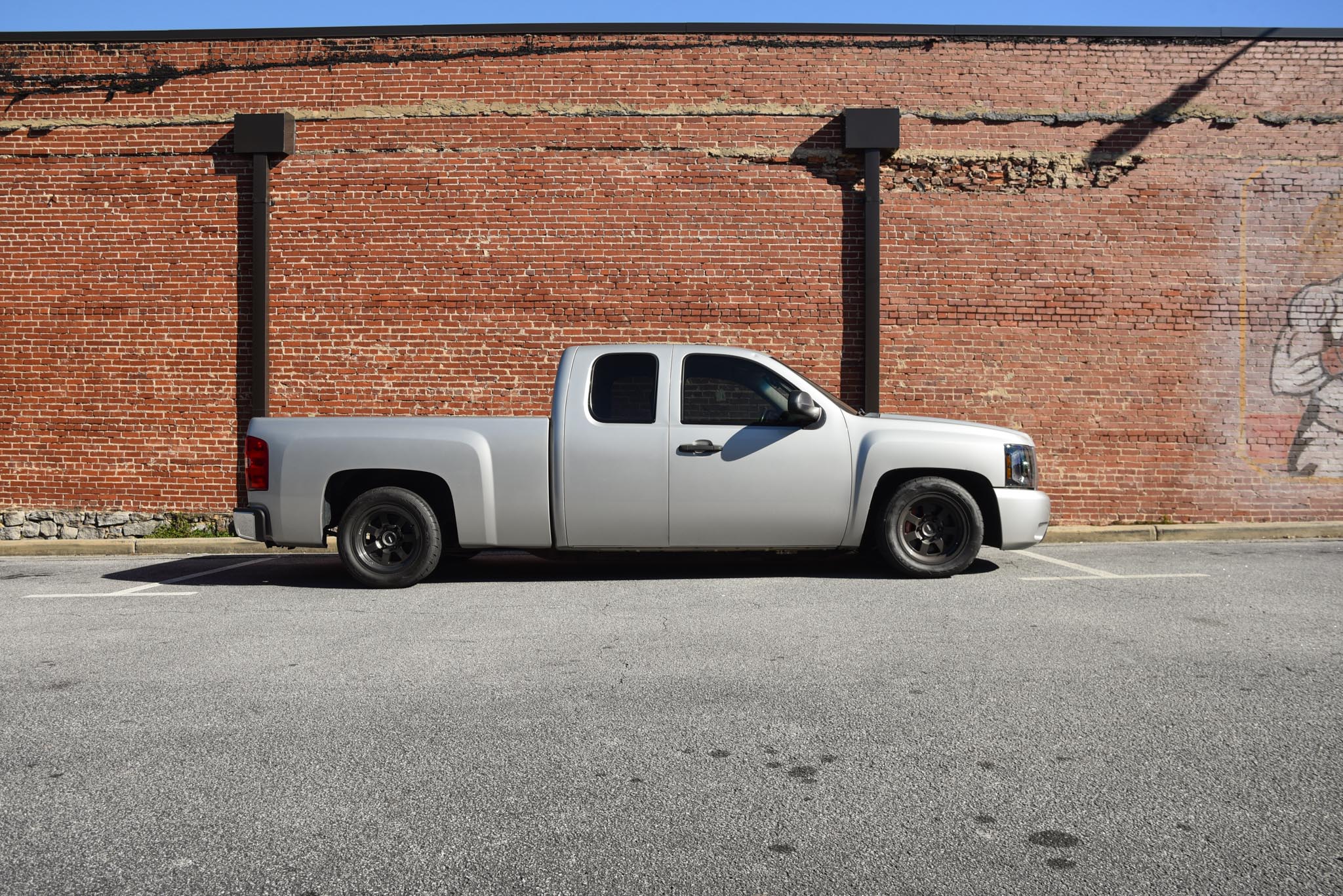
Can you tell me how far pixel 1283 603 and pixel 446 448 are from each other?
19.5 ft

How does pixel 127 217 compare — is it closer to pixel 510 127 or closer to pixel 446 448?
pixel 510 127

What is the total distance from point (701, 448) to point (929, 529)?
1.94m

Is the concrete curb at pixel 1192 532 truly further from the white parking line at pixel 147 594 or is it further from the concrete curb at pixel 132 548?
the white parking line at pixel 147 594

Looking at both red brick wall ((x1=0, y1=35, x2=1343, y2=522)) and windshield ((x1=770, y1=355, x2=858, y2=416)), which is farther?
red brick wall ((x1=0, y1=35, x2=1343, y2=522))

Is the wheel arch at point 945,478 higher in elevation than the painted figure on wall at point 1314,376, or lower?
lower

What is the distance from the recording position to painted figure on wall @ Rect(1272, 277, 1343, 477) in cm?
1166

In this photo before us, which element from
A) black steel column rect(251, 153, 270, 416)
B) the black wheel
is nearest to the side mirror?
the black wheel

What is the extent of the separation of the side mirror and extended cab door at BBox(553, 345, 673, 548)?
956 millimetres

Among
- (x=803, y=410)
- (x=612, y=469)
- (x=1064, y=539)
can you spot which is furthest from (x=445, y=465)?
(x=1064, y=539)

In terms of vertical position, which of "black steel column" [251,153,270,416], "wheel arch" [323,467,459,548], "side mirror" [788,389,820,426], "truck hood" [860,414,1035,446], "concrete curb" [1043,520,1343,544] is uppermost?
"black steel column" [251,153,270,416]

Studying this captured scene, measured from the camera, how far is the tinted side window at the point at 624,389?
759 cm

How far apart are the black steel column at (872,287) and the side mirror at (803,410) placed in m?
4.12

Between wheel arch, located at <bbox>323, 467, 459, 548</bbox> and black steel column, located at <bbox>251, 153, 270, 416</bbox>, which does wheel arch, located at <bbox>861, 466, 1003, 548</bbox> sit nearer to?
wheel arch, located at <bbox>323, 467, 459, 548</bbox>

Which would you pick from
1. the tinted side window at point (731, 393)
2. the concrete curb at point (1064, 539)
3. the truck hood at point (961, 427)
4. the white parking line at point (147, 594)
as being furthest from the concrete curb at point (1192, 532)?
the white parking line at point (147, 594)
